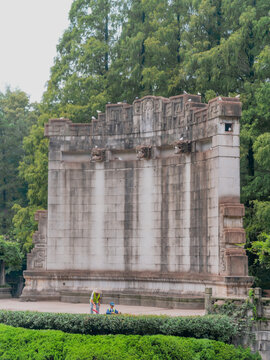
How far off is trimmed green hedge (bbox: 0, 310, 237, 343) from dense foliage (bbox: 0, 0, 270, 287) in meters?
10.7

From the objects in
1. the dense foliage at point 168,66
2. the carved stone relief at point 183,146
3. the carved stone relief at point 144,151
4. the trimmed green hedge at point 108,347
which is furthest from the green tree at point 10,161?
the trimmed green hedge at point 108,347

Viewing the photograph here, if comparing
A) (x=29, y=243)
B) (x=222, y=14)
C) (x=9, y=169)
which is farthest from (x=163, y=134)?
(x=9, y=169)

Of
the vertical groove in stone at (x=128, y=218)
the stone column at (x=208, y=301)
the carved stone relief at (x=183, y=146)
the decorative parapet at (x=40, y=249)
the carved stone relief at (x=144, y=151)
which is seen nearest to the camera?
the stone column at (x=208, y=301)

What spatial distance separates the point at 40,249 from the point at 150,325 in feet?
40.5

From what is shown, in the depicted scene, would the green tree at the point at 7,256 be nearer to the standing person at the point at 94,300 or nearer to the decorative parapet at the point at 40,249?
the decorative parapet at the point at 40,249

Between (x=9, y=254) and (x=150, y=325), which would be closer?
(x=150, y=325)

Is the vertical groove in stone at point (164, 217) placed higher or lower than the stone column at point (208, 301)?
higher

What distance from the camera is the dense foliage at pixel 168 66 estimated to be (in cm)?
3353

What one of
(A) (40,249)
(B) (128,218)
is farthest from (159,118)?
(A) (40,249)

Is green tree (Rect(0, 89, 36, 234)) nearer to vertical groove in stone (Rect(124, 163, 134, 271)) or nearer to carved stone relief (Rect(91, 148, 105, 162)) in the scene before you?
carved stone relief (Rect(91, 148, 105, 162))

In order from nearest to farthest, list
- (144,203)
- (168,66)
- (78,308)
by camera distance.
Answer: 1. (78,308)
2. (144,203)
3. (168,66)

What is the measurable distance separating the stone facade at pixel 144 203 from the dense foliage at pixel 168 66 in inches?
173

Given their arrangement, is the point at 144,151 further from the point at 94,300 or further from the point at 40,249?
the point at 94,300

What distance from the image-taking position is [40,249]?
105 ft
